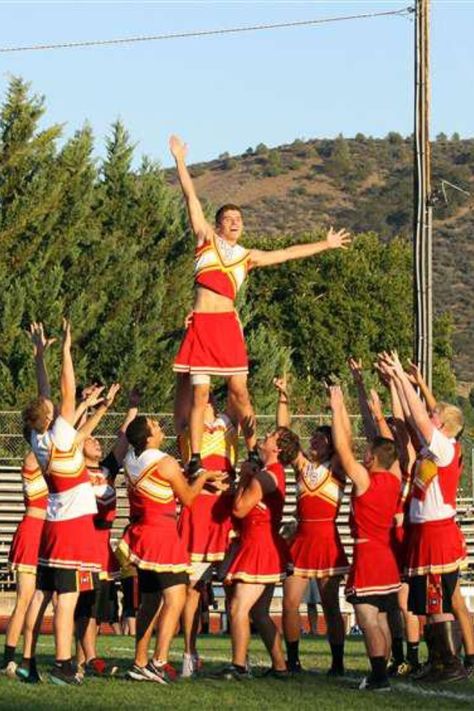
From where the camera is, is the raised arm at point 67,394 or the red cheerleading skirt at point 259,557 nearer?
the raised arm at point 67,394

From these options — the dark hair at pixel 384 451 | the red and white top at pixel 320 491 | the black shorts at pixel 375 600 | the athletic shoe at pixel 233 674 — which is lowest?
the athletic shoe at pixel 233 674

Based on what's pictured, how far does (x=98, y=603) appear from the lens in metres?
17.8

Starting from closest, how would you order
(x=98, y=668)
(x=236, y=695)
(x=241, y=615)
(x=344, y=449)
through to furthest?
(x=236, y=695) → (x=344, y=449) → (x=241, y=615) → (x=98, y=668)

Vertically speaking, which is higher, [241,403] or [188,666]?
[241,403]

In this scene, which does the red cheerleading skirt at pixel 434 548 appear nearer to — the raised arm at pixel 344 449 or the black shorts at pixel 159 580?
the raised arm at pixel 344 449

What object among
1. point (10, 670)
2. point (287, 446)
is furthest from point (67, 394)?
point (10, 670)

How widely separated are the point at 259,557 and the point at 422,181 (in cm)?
1349

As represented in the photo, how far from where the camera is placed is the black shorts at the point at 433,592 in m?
15.4

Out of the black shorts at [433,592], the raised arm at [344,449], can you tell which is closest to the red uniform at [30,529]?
the raised arm at [344,449]

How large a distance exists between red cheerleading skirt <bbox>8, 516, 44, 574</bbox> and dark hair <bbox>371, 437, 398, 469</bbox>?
2.93 m

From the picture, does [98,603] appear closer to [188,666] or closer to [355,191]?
[188,666]

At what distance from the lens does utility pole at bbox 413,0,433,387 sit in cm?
2783

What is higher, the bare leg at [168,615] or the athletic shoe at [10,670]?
the bare leg at [168,615]

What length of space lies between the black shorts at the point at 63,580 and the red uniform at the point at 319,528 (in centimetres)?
173
